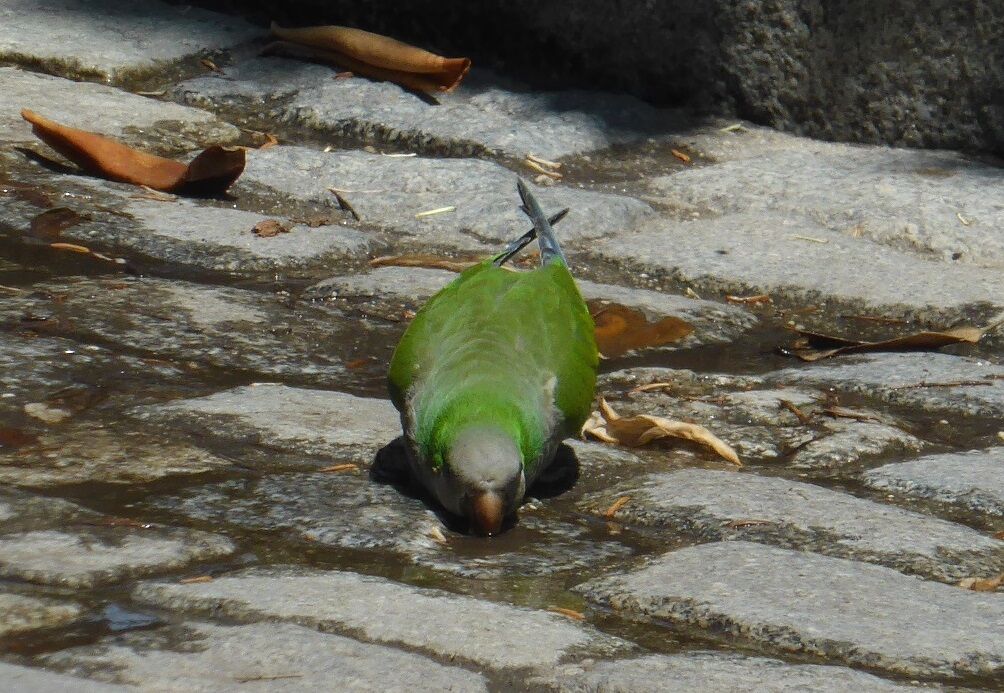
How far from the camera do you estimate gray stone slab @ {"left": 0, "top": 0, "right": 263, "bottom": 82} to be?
15.0 ft

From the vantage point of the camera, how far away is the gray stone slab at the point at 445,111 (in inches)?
173

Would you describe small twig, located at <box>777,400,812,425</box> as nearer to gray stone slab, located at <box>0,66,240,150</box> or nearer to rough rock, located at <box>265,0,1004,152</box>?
rough rock, located at <box>265,0,1004,152</box>

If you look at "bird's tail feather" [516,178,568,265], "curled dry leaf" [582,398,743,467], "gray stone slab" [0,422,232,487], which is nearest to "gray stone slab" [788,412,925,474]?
"curled dry leaf" [582,398,743,467]

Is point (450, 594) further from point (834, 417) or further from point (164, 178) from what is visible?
point (164, 178)

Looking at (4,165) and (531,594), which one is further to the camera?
(4,165)

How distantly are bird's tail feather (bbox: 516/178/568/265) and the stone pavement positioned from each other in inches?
10.6

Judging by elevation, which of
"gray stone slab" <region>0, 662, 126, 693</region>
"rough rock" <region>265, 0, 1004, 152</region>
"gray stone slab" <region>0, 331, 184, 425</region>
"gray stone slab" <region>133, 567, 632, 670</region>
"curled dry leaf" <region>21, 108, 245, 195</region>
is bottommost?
"gray stone slab" <region>0, 331, 184, 425</region>

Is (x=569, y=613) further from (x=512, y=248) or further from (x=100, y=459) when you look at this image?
(x=512, y=248)

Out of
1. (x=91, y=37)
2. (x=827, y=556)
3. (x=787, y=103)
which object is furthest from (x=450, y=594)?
(x=91, y=37)

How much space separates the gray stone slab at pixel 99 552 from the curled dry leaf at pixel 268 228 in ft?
5.12

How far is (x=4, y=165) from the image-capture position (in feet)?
12.5

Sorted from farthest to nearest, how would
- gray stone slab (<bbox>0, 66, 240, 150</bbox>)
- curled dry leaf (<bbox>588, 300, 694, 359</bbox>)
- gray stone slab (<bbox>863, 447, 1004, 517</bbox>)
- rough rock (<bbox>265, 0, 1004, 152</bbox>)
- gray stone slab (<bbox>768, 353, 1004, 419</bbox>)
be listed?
1. rough rock (<bbox>265, 0, 1004, 152</bbox>)
2. gray stone slab (<bbox>0, 66, 240, 150</bbox>)
3. curled dry leaf (<bbox>588, 300, 694, 359</bbox>)
4. gray stone slab (<bbox>768, 353, 1004, 419</bbox>)
5. gray stone slab (<bbox>863, 447, 1004, 517</bbox>)

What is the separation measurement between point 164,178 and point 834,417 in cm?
190

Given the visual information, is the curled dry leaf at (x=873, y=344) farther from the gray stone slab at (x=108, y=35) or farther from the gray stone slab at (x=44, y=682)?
the gray stone slab at (x=108, y=35)
